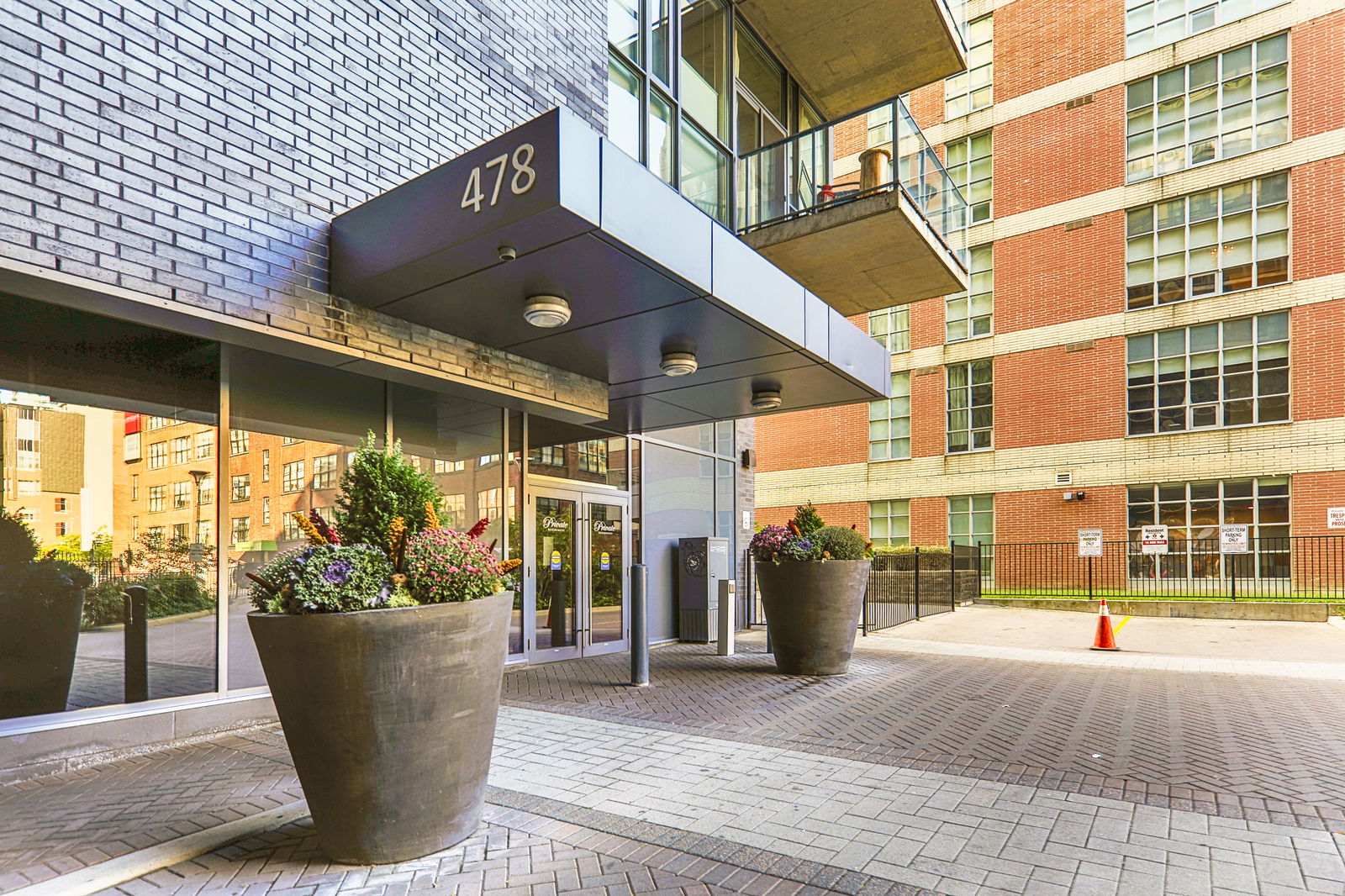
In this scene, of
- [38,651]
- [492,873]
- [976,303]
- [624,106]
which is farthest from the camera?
[976,303]

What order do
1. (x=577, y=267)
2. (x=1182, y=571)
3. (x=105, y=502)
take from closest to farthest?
(x=577, y=267), (x=105, y=502), (x=1182, y=571)

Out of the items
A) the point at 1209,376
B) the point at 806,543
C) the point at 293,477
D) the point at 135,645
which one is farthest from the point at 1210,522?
the point at 135,645

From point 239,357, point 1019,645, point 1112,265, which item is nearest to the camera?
point 239,357

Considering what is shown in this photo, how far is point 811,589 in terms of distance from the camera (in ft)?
29.5

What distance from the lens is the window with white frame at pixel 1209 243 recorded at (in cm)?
2061

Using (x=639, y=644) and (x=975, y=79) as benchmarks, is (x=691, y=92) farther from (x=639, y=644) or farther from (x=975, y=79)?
(x=975, y=79)

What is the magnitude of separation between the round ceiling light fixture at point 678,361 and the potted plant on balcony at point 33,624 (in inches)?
215

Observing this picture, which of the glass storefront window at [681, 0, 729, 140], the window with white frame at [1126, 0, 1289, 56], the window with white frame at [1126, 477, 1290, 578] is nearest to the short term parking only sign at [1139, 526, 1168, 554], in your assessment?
the window with white frame at [1126, 477, 1290, 578]

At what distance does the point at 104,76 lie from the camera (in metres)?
5.24

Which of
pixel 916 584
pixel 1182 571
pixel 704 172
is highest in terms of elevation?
pixel 704 172

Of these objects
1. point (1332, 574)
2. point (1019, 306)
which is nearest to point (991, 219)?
point (1019, 306)

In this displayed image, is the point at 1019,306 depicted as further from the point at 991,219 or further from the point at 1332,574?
the point at 1332,574

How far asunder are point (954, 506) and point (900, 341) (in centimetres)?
594

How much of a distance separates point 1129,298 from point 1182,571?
7578mm
